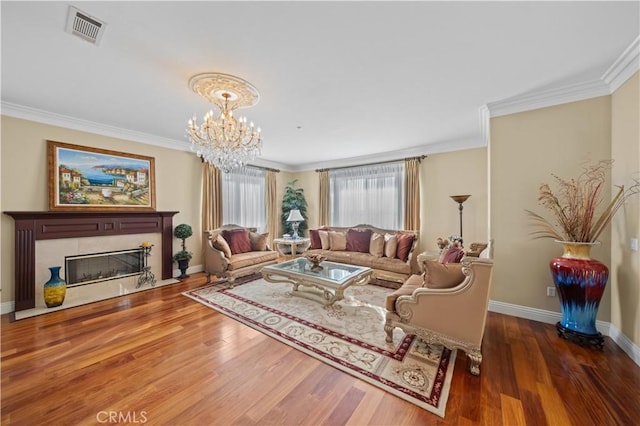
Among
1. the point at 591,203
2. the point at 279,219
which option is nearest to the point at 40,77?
the point at 279,219

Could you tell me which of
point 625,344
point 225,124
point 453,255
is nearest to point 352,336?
point 453,255

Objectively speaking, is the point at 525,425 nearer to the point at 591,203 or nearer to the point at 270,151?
the point at 591,203

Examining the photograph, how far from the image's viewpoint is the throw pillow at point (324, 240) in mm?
5422

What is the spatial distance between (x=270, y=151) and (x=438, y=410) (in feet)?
16.6

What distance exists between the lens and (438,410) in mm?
1538

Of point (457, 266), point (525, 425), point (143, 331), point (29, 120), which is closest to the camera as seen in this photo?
point (525, 425)

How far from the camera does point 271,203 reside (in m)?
6.43

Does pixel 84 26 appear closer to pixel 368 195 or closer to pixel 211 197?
pixel 211 197

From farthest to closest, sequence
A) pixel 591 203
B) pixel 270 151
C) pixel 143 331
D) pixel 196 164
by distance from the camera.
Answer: pixel 270 151
pixel 196 164
pixel 143 331
pixel 591 203

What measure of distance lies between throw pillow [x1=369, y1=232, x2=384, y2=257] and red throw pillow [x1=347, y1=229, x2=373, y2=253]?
0.16 meters

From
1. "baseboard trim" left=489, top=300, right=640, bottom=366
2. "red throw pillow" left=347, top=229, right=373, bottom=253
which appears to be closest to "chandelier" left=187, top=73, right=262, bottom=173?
"red throw pillow" left=347, top=229, right=373, bottom=253

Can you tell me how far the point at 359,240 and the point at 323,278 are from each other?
2185 millimetres

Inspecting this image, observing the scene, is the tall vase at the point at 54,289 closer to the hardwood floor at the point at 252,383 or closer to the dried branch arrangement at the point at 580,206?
the hardwood floor at the point at 252,383

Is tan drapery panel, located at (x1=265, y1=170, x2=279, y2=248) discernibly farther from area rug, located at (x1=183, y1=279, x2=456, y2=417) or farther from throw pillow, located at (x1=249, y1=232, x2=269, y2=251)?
area rug, located at (x1=183, y1=279, x2=456, y2=417)
